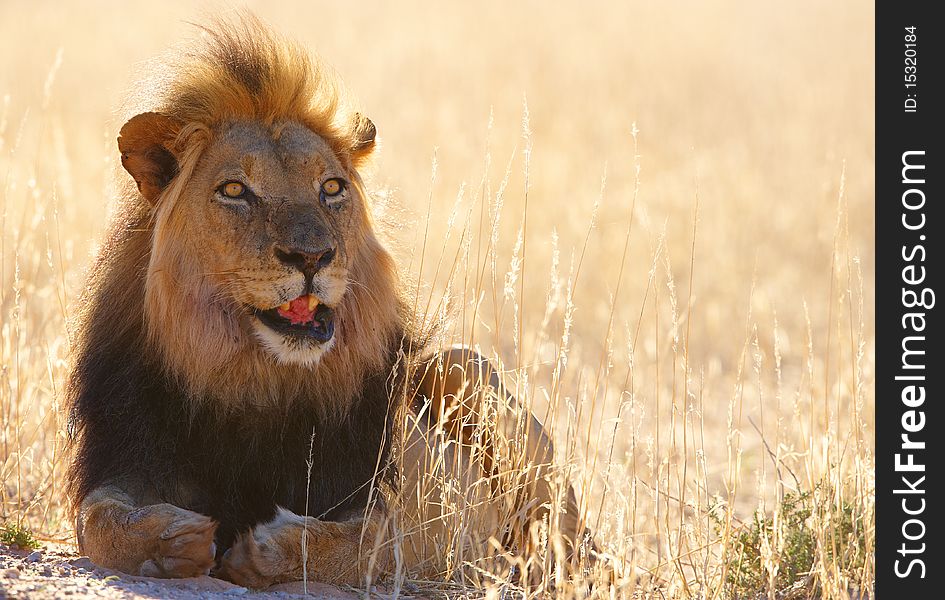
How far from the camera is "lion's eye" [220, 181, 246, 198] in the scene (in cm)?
376

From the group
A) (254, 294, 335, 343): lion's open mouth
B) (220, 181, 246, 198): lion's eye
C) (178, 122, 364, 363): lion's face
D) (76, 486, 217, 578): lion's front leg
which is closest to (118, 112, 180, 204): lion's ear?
(178, 122, 364, 363): lion's face

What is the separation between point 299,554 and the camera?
12.2 feet

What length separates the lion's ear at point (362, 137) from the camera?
4250 millimetres

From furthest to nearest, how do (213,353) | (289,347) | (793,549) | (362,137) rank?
(793,549) → (362,137) → (213,353) → (289,347)

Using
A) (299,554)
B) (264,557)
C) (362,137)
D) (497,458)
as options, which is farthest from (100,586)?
(362,137)

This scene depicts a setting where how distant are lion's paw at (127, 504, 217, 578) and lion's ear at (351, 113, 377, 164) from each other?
1394mm

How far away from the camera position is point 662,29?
19.7 meters

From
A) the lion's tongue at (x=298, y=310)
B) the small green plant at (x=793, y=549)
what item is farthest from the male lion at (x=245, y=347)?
the small green plant at (x=793, y=549)

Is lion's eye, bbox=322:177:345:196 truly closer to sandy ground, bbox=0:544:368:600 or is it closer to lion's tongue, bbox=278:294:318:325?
lion's tongue, bbox=278:294:318:325

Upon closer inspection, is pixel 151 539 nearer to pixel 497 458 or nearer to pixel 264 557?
pixel 264 557

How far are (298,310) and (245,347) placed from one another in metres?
0.23

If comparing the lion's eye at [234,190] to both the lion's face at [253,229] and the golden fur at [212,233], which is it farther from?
the golden fur at [212,233]

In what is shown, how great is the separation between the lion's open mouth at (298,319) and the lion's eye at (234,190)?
1.22 ft
